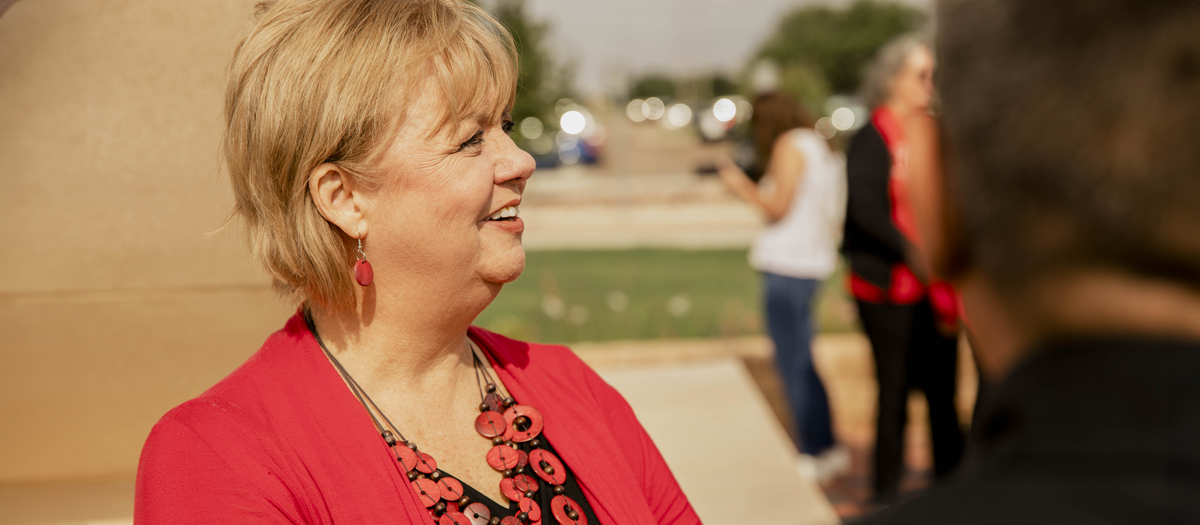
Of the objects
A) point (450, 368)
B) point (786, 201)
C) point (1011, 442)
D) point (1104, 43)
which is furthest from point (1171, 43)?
point (786, 201)

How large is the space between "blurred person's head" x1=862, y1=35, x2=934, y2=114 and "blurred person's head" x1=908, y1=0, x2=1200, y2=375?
11.7ft

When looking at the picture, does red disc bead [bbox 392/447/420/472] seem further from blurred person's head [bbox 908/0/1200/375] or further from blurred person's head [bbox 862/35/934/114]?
blurred person's head [bbox 862/35/934/114]

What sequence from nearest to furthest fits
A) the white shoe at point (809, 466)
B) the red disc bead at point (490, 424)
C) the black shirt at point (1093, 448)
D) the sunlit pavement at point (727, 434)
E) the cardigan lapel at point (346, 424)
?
the black shirt at point (1093, 448) → the cardigan lapel at point (346, 424) → the red disc bead at point (490, 424) → the sunlit pavement at point (727, 434) → the white shoe at point (809, 466)

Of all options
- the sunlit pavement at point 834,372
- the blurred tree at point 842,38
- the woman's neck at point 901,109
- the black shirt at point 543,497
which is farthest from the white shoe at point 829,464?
the blurred tree at point 842,38

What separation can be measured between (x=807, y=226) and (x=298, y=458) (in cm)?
375

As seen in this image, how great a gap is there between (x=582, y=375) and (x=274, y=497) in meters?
0.75

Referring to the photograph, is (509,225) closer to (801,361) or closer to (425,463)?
(425,463)

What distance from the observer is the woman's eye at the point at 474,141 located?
5.46 feet

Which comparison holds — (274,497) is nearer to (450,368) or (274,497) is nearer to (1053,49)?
(450,368)

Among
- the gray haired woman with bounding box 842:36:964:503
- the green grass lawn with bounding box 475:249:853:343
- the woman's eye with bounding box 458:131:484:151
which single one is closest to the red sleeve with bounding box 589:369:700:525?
the woman's eye with bounding box 458:131:484:151

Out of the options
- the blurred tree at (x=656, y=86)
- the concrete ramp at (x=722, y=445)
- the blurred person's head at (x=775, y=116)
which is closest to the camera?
the concrete ramp at (x=722, y=445)

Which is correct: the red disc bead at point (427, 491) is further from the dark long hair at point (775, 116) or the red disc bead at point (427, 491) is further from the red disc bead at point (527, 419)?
the dark long hair at point (775, 116)

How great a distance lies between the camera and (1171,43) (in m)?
0.56

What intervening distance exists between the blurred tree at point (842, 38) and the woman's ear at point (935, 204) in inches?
2770
